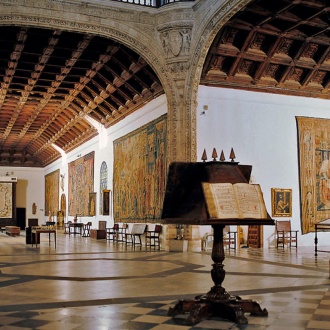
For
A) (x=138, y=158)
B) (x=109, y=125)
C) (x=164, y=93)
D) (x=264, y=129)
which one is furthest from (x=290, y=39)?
(x=109, y=125)

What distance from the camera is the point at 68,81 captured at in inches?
811

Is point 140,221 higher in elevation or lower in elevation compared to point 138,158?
lower

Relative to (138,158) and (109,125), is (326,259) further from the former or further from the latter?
(109,125)

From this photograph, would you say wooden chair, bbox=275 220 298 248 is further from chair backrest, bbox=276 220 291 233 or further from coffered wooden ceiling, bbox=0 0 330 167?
coffered wooden ceiling, bbox=0 0 330 167

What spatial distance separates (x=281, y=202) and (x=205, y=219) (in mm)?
12288

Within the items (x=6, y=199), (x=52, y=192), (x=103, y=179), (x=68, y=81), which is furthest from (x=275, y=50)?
(x=6, y=199)

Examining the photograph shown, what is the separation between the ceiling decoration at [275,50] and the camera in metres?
14.3

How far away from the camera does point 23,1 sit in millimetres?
14234

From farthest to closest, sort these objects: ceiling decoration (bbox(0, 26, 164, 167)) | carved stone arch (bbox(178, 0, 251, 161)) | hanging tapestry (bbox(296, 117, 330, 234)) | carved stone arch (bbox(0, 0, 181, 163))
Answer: hanging tapestry (bbox(296, 117, 330, 234))
ceiling decoration (bbox(0, 26, 164, 167))
carved stone arch (bbox(0, 0, 181, 163))
carved stone arch (bbox(178, 0, 251, 161))

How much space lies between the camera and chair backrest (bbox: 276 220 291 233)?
16.6m

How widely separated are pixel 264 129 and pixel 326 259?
561 centimetres

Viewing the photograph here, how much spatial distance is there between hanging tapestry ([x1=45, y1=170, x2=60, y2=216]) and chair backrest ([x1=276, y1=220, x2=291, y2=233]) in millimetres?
22342

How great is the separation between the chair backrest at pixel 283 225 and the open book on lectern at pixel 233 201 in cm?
1133

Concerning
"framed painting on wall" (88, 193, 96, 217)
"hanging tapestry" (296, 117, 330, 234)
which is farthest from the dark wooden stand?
"framed painting on wall" (88, 193, 96, 217)
